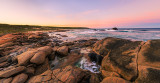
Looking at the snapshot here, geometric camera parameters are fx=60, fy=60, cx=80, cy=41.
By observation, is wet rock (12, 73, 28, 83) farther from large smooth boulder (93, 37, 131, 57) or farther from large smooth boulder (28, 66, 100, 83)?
large smooth boulder (93, 37, 131, 57)

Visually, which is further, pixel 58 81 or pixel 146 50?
pixel 146 50

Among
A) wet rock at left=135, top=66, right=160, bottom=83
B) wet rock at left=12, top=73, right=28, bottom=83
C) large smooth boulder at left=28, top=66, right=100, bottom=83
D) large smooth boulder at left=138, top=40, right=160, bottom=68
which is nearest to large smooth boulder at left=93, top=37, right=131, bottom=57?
large smooth boulder at left=138, top=40, right=160, bottom=68

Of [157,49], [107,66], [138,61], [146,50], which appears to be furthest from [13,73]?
[157,49]

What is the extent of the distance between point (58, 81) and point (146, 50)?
200 inches

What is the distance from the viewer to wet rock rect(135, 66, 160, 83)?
2.26 m

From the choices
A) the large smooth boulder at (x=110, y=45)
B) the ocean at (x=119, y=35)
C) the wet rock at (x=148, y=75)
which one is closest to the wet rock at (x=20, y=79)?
the wet rock at (x=148, y=75)

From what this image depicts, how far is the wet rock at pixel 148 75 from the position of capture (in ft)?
7.41

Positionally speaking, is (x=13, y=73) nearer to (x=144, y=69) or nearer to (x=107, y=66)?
(x=107, y=66)

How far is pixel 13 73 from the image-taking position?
3.13 metres

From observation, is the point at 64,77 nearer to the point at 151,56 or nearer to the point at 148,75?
the point at 148,75

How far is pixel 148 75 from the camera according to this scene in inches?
93.2

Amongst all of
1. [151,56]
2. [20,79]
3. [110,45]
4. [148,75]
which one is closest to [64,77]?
[20,79]

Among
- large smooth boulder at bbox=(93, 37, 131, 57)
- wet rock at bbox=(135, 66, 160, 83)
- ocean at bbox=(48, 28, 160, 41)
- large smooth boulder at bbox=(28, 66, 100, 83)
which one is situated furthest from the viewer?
ocean at bbox=(48, 28, 160, 41)

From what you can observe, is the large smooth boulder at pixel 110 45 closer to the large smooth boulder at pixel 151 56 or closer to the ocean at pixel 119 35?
the large smooth boulder at pixel 151 56
